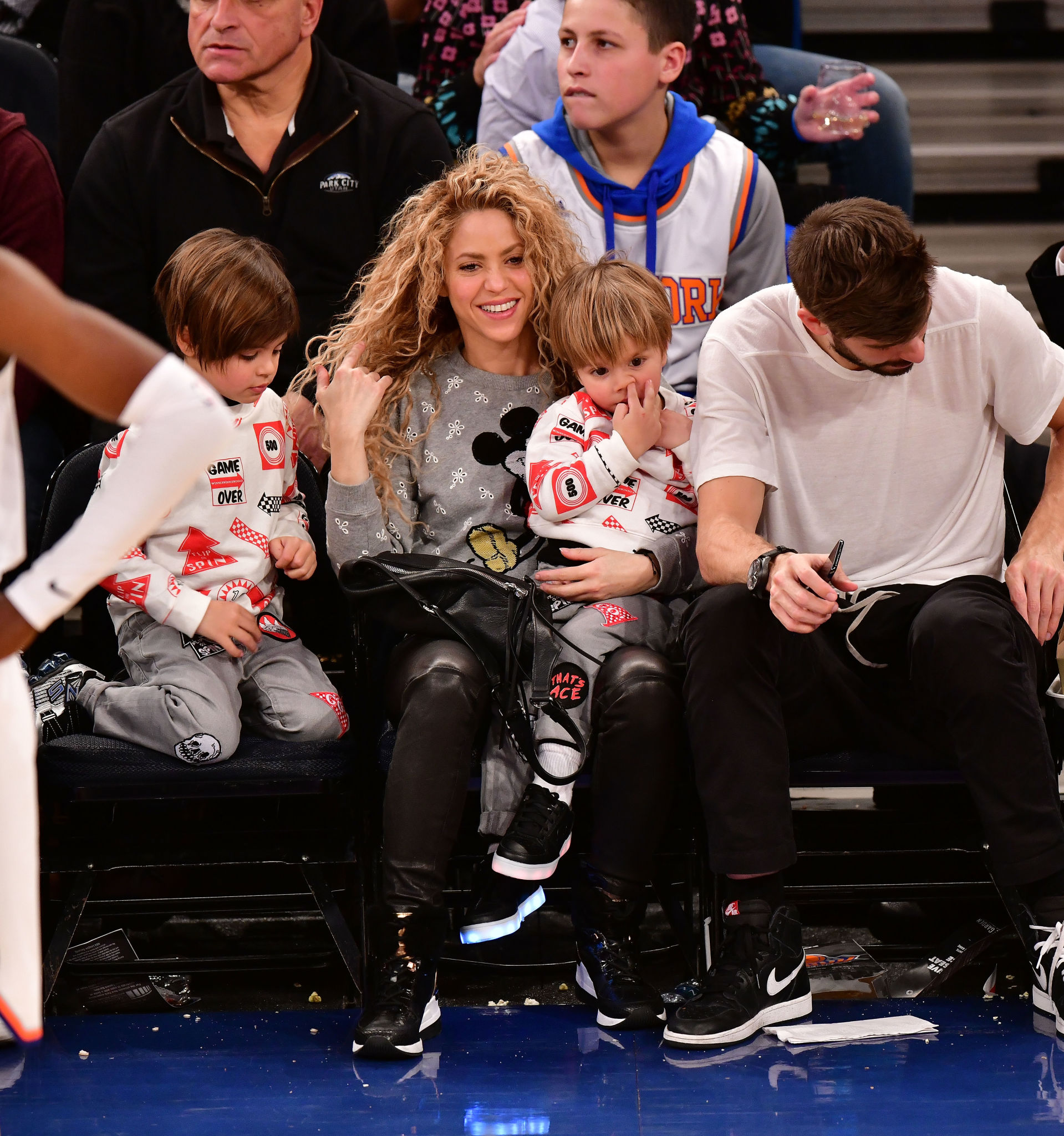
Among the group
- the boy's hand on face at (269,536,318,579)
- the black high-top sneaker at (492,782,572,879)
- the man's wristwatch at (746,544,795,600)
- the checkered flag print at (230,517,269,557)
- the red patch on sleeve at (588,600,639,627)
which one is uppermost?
the man's wristwatch at (746,544,795,600)

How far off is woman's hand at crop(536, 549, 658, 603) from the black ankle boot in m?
0.48

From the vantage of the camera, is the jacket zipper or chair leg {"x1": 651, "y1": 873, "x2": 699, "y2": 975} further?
the jacket zipper

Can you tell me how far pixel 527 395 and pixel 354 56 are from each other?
1.48 metres

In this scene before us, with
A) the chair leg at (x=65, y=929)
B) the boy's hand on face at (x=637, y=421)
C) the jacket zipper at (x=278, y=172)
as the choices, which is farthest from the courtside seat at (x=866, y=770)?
the jacket zipper at (x=278, y=172)

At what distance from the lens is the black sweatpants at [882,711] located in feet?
7.81

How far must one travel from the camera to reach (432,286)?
2.92 metres

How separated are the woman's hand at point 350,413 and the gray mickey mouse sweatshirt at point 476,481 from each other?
116 millimetres

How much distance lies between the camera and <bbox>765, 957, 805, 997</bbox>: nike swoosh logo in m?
2.41

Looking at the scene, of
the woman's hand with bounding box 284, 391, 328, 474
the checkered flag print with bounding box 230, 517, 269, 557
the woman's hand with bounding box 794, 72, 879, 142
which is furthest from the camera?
the woman's hand with bounding box 794, 72, 879, 142

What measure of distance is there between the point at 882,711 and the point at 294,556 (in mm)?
1093

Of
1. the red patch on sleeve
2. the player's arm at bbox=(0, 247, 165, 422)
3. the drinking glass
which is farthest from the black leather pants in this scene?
the drinking glass

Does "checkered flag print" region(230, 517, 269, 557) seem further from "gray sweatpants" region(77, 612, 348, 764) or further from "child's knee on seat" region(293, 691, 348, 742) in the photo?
"child's knee on seat" region(293, 691, 348, 742)

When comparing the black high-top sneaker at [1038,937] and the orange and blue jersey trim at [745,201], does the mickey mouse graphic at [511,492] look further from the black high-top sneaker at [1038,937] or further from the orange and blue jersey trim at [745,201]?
the black high-top sneaker at [1038,937]

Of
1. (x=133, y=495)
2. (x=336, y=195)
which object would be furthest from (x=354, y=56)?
(x=133, y=495)
